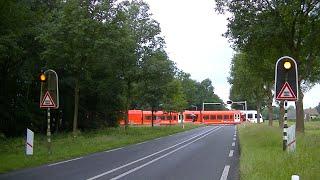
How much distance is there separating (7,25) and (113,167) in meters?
11.1

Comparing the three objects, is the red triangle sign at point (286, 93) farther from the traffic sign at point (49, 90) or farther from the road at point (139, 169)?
the traffic sign at point (49, 90)

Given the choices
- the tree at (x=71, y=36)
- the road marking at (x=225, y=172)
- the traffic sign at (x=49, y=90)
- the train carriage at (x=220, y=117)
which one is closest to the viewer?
the road marking at (x=225, y=172)

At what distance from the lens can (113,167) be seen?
674 inches

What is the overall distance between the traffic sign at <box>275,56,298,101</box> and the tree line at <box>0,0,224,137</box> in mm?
12200

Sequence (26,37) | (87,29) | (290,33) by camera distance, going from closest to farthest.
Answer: (290,33) < (87,29) < (26,37)

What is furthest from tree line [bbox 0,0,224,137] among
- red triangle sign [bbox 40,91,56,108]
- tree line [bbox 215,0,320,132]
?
tree line [bbox 215,0,320,132]

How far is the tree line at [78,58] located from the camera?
108 feet

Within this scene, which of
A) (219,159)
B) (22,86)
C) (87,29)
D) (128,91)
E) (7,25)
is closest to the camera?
(219,159)

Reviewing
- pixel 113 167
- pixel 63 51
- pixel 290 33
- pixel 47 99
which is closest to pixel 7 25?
pixel 47 99

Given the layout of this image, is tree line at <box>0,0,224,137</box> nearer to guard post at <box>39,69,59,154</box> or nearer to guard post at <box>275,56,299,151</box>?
guard post at <box>39,69,59,154</box>

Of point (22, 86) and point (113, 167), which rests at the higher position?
point (22, 86)

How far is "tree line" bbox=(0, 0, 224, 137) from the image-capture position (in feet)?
108

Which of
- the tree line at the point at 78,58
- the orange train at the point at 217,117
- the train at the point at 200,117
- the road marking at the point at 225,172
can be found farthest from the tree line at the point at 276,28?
the orange train at the point at 217,117

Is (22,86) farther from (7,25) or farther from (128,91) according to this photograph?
(7,25)
